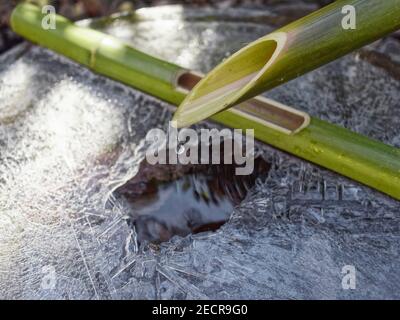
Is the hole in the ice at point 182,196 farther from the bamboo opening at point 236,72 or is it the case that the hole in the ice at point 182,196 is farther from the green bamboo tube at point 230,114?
the bamboo opening at point 236,72

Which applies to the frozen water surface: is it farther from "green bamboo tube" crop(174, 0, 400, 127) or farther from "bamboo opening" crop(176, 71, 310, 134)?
"green bamboo tube" crop(174, 0, 400, 127)

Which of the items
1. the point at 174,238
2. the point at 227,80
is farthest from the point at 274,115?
the point at 174,238

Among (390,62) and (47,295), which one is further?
(390,62)

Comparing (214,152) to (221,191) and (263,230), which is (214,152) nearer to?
(221,191)

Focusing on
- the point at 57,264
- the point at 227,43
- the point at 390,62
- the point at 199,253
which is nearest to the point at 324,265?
the point at 199,253

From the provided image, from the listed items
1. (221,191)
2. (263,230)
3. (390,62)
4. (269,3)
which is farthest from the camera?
(269,3)

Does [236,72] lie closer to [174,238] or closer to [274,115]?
[274,115]
